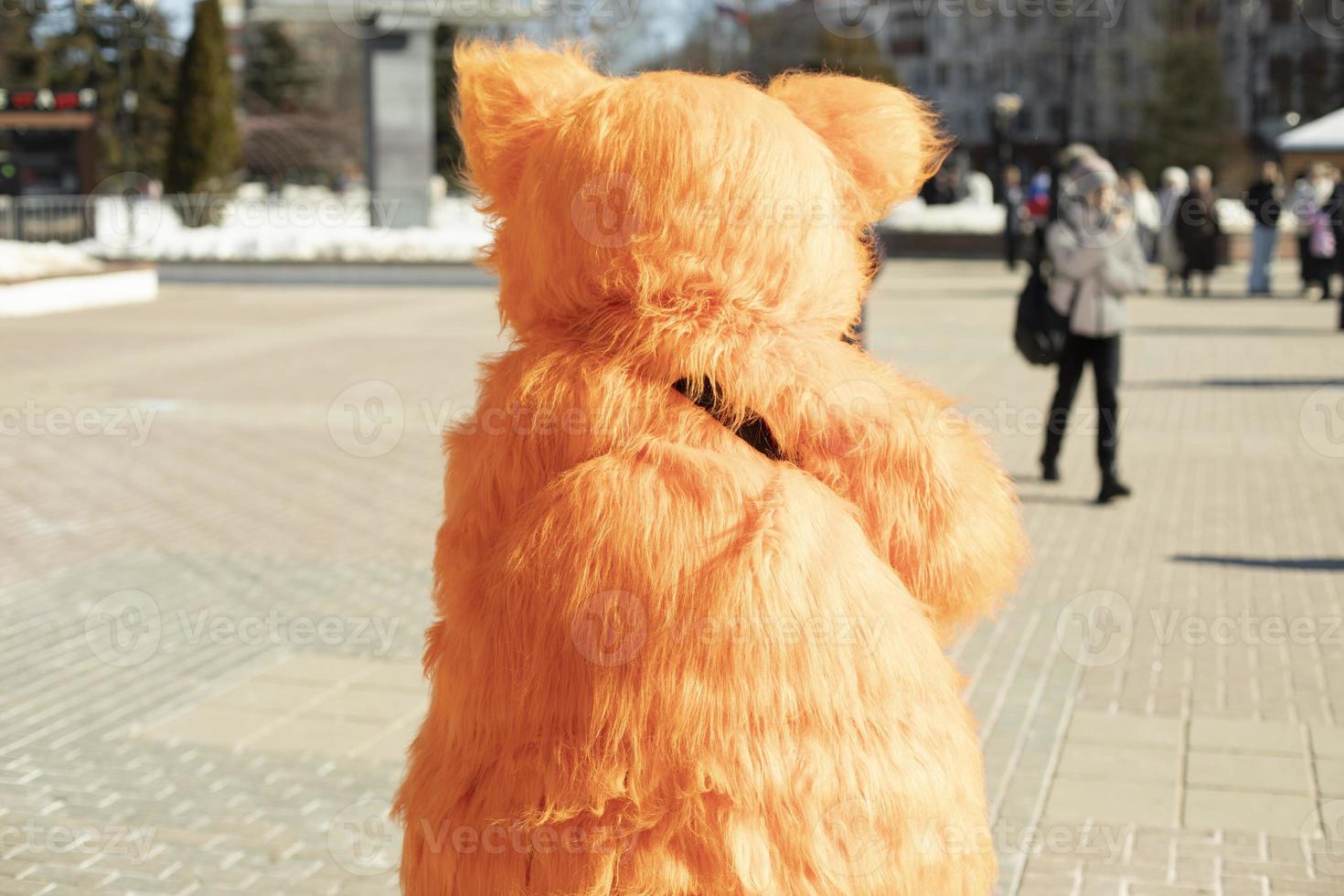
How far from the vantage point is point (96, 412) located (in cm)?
1184

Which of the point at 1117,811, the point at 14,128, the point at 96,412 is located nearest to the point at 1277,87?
the point at 14,128

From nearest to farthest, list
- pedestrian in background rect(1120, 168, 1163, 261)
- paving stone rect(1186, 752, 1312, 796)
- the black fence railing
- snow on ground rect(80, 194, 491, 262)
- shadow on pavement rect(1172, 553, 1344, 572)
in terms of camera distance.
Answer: paving stone rect(1186, 752, 1312, 796) → shadow on pavement rect(1172, 553, 1344, 572) → pedestrian in background rect(1120, 168, 1163, 261) → snow on ground rect(80, 194, 491, 262) → the black fence railing

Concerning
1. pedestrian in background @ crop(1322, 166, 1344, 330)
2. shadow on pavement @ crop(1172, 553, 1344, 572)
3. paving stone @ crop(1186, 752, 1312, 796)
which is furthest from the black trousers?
pedestrian in background @ crop(1322, 166, 1344, 330)

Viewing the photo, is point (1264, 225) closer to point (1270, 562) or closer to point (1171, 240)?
point (1171, 240)

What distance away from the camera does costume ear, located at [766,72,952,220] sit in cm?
255

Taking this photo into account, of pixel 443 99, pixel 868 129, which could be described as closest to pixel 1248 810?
pixel 868 129

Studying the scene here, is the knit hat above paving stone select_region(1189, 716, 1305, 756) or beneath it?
above

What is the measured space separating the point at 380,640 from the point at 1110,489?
14.6 ft

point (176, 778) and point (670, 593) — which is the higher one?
point (670, 593)

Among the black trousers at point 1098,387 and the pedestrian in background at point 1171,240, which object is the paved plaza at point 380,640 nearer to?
the black trousers at point 1098,387

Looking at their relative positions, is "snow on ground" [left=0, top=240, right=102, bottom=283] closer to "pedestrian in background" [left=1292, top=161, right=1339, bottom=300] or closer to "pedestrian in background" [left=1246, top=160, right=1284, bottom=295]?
"pedestrian in background" [left=1246, top=160, right=1284, bottom=295]

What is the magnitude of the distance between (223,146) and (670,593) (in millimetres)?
38680

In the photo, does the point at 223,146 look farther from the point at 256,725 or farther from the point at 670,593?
the point at 670,593

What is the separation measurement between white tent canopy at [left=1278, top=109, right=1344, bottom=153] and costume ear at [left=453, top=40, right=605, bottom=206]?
21.1 m
